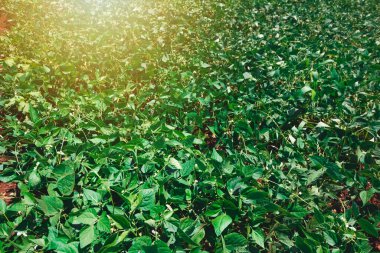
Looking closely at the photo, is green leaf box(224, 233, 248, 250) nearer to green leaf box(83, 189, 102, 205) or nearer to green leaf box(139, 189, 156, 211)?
green leaf box(139, 189, 156, 211)

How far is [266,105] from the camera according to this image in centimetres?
271

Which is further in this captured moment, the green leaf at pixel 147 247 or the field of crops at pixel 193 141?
the field of crops at pixel 193 141

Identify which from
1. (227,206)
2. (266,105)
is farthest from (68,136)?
(266,105)

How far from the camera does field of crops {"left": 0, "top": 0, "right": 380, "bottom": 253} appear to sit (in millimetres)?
1498

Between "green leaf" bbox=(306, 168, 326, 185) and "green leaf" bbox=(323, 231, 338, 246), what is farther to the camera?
"green leaf" bbox=(306, 168, 326, 185)

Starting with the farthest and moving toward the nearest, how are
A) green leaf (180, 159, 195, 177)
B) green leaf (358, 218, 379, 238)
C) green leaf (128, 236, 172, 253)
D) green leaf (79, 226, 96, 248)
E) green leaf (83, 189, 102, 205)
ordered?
1. green leaf (180, 159, 195, 177)
2. green leaf (83, 189, 102, 205)
3. green leaf (358, 218, 379, 238)
4. green leaf (79, 226, 96, 248)
5. green leaf (128, 236, 172, 253)

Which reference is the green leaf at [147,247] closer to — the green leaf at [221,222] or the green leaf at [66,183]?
the green leaf at [221,222]

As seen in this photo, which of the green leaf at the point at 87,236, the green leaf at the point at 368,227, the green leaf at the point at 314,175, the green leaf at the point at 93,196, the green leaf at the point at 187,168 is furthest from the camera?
the green leaf at the point at 314,175

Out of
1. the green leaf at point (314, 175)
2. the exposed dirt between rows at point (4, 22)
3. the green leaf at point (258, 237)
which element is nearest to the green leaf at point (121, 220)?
the green leaf at point (258, 237)

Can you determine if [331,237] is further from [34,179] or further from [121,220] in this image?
[34,179]

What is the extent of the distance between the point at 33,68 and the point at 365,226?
369cm

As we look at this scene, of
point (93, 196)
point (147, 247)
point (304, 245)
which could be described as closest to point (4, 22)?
point (93, 196)

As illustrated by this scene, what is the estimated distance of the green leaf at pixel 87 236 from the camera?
1324 mm

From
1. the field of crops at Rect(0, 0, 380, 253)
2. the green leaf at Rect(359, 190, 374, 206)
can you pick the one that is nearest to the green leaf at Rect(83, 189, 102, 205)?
the field of crops at Rect(0, 0, 380, 253)
